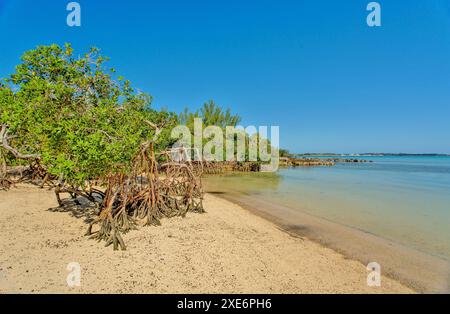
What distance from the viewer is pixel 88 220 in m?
6.85

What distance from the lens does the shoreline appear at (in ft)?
15.0

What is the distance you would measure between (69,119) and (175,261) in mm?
4843

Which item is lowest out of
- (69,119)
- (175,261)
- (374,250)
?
(374,250)

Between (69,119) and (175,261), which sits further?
(69,119)

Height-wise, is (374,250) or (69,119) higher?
(69,119)

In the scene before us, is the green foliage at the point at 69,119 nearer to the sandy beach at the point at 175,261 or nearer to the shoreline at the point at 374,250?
the sandy beach at the point at 175,261

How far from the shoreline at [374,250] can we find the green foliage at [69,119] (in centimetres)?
472

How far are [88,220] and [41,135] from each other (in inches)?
89.7

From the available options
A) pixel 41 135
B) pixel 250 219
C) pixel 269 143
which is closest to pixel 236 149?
pixel 269 143

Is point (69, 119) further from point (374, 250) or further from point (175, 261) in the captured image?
point (374, 250)

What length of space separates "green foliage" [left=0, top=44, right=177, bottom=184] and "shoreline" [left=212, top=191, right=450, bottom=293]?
4722mm

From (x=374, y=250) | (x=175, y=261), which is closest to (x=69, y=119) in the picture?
(x=175, y=261)

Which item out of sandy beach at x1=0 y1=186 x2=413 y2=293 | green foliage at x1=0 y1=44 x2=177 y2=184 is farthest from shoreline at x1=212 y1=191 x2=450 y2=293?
green foliage at x1=0 y1=44 x2=177 y2=184

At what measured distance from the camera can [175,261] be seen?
181 inches
